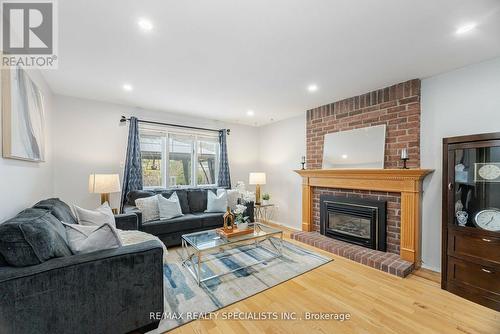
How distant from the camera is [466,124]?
244 cm

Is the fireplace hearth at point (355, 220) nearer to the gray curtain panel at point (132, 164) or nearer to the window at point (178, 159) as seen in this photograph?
the window at point (178, 159)

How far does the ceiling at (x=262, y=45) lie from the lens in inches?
61.5

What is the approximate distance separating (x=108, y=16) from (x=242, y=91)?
1838mm

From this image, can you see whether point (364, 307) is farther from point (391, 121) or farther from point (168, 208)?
point (168, 208)

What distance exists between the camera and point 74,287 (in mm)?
1370

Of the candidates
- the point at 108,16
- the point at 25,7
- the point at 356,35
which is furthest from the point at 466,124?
the point at 25,7

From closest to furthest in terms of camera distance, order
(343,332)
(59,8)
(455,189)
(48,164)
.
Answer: (59,8) → (343,332) → (455,189) → (48,164)

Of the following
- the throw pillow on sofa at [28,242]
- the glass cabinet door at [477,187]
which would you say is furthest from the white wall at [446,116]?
the throw pillow on sofa at [28,242]

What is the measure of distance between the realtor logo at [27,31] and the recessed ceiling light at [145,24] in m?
0.57

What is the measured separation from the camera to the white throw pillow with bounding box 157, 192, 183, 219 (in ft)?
11.4

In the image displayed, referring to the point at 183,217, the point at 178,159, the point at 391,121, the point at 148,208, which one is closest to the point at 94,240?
the point at 148,208

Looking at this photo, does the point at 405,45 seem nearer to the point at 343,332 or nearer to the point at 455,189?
the point at 455,189

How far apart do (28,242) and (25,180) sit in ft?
4.03

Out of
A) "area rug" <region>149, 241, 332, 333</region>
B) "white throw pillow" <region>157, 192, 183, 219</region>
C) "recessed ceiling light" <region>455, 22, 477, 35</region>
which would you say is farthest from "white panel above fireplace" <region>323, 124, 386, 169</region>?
"white throw pillow" <region>157, 192, 183, 219</region>
